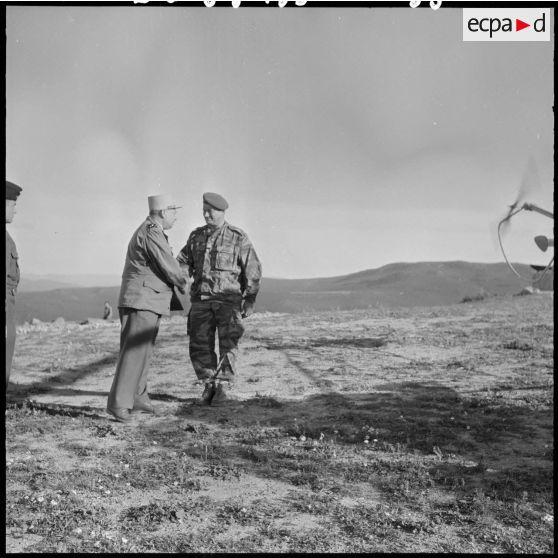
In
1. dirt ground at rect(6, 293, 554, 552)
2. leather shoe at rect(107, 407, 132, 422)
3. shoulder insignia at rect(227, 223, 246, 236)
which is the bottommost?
dirt ground at rect(6, 293, 554, 552)

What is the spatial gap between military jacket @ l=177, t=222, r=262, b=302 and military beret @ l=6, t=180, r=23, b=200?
2.43 meters

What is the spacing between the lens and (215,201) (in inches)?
292

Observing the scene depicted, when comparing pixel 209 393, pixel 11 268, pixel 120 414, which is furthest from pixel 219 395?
pixel 11 268

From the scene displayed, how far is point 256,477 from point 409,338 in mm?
8246

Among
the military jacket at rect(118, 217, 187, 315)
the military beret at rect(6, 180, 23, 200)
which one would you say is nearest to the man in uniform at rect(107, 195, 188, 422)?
the military jacket at rect(118, 217, 187, 315)

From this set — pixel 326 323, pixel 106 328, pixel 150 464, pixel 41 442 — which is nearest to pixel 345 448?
pixel 150 464

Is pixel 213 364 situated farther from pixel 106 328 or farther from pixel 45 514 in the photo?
pixel 106 328

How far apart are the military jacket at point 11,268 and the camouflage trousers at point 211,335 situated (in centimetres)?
220

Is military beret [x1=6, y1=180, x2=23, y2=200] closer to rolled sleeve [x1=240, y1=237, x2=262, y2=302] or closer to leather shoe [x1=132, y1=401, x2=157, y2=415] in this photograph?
leather shoe [x1=132, y1=401, x2=157, y2=415]

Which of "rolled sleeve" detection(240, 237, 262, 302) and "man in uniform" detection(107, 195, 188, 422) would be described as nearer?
"man in uniform" detection(107, 195, 188, 422)

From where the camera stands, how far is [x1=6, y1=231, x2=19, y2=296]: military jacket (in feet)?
18.2

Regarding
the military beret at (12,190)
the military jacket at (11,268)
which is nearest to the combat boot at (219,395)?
the military jacket at (11,268)

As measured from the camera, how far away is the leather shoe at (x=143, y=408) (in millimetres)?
6691

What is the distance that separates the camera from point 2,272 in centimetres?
452
